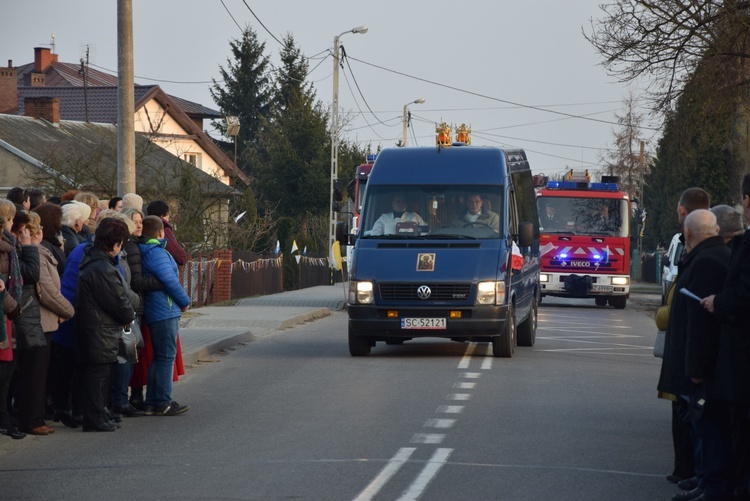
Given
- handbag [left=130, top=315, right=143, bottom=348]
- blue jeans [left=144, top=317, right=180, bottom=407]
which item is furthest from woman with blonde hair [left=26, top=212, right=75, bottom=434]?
blue jeans [left=144, top=317, right=180, bottom=407]

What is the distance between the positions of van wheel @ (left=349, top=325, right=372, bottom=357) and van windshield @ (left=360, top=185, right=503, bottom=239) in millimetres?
1312

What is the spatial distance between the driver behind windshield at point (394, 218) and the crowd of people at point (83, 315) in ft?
16.4

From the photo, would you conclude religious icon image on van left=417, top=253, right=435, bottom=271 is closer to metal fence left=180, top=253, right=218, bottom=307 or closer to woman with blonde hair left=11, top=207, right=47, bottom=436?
woman with blonde hair left=11, top=207, right=47, bottom=436

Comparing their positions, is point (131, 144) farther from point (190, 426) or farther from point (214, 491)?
point (214, 491)

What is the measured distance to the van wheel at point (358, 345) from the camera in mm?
16594

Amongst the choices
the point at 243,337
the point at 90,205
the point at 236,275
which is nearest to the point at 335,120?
the point at 236,275

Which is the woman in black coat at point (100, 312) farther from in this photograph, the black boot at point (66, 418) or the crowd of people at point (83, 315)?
the black boot at point (66, 418)

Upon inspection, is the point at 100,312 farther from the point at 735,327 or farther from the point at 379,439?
the point at 735,327

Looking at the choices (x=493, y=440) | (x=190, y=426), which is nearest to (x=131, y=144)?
(x=190, y=426)

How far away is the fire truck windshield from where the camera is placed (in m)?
31.1

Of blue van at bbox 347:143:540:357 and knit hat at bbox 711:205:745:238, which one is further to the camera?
blue van at bbox 347:143:540:357

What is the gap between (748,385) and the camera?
23.0ft

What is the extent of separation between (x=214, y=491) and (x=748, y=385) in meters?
3.10

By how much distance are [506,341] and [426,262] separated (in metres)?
1.45
